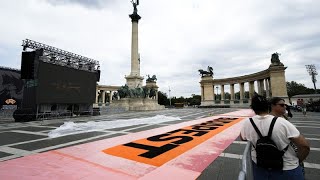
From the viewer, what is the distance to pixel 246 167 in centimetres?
223

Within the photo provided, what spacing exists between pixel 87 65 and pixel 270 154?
27.6 m

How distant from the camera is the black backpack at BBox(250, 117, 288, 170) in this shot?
95.9 inches

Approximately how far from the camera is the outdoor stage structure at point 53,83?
67.0 ft

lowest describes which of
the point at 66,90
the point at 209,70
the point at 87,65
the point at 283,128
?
the point at 283,128

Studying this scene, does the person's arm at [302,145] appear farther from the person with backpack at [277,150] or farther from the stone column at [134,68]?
the stone column at [134,68]

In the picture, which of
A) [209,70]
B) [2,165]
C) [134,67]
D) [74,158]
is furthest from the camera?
[209,70]

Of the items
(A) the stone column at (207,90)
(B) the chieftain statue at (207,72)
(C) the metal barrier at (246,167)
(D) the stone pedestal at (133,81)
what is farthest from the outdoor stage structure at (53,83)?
(B) the chieftain statue at (207,72)

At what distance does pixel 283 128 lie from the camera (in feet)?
8.09

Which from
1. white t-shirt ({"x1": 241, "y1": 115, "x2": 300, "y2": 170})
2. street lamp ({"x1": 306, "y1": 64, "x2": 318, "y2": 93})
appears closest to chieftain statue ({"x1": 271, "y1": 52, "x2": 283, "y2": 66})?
street lamp ({"x1": 306, "y1": 64, "x2": 318, "y2": 93})

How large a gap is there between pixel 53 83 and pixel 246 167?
23.2m

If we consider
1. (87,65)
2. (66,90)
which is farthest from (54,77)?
(87,65)

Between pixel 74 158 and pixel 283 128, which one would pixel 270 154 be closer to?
pixel 283 128

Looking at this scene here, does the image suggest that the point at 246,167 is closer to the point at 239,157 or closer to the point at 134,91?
the point at 239,157

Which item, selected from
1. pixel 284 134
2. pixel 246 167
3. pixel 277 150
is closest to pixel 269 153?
pixel 277 150
